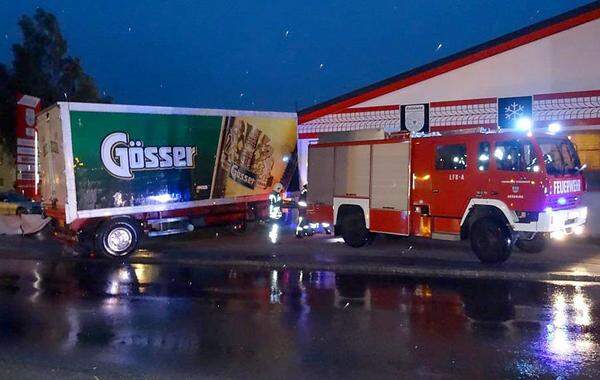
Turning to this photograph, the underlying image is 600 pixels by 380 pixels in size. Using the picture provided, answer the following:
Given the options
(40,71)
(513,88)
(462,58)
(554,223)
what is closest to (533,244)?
(554,223)

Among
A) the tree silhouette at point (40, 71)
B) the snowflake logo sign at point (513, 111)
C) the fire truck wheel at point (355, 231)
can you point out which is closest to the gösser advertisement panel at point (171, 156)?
the fire truck wheel at point (355, 231)

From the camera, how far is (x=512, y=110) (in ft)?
53.9

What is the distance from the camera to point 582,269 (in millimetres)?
11484

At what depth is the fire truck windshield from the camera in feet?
38.4

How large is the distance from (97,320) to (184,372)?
2.60 metres

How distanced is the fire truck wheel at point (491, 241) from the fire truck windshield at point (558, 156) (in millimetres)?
1410

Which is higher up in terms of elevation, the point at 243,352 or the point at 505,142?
the point at 505,142

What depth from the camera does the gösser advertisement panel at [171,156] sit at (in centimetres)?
1355

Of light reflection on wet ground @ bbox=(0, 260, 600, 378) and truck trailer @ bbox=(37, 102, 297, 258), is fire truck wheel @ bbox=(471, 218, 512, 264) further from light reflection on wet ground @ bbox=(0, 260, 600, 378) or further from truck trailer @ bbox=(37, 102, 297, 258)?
truck trailer @ bbox=(37, 102, 297, 258)

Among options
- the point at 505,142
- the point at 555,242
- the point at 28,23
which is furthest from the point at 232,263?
the point at 28,23

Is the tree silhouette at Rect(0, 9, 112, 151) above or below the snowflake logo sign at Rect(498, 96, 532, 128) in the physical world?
above

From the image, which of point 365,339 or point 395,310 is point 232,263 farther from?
point 365,339

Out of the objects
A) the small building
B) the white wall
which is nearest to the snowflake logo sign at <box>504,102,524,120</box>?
the small building

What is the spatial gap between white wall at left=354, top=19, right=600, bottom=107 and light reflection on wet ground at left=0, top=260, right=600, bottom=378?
700 cm
